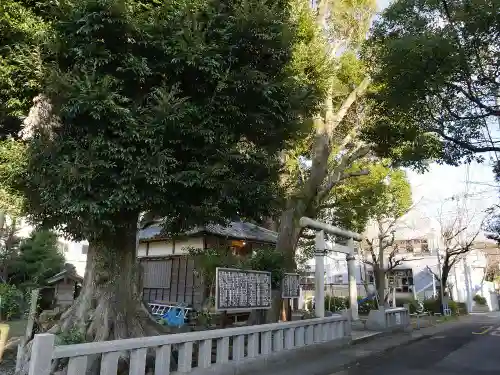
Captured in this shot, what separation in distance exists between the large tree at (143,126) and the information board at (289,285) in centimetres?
377

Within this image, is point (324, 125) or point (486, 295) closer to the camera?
point (324, 125)

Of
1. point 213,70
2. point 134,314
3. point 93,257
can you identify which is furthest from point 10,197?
point 213,70

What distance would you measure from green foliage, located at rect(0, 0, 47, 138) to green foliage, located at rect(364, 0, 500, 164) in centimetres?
762

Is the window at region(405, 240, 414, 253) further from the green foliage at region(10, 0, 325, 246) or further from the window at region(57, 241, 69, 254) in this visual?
the green foliage at region(10, 0, 325, 246)

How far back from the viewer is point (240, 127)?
8.86 m

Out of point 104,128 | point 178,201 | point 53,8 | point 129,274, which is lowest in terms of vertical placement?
point 129,274

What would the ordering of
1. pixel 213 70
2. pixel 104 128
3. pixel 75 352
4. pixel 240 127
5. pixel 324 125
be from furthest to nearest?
pixel 324 125 < pixel 240 127 < pixel 213 70 < pixel 104 128 < pixel 75 352

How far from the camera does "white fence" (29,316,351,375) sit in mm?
5883

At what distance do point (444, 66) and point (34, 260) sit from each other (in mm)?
25005

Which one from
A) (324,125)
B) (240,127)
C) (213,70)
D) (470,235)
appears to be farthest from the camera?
(470,235)

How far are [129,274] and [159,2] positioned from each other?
5.51m

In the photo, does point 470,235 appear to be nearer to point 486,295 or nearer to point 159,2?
point 486,295

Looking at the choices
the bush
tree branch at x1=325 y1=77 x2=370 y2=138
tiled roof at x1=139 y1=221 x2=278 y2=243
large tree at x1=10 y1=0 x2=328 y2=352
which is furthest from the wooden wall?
the bush

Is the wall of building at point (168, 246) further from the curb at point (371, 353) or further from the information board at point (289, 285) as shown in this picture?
the curb at point (371, 353)
